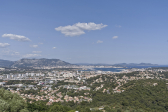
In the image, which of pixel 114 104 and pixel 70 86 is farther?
pixel 70 86

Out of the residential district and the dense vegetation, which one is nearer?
the dense vegetation

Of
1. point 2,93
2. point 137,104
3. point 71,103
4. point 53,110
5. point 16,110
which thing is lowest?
point 71,103

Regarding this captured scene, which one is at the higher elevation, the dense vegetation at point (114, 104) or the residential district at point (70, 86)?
the dense vegetation at point (114, 104)

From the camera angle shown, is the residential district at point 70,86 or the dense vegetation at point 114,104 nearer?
the dense vegetation at point 114,104

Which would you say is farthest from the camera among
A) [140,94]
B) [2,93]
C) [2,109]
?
[140,94]

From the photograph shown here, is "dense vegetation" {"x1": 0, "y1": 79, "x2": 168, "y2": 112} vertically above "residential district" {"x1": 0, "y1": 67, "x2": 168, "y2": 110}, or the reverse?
"dense vegetation" {"x1": 0, "y1": 79, "x2": 168, "y2": 112}

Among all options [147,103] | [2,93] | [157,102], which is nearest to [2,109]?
[2,93]

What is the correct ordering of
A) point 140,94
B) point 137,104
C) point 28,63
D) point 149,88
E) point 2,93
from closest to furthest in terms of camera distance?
point 2,93 < point 137,104 < point 140,94 < point 149,88 < point 28,63

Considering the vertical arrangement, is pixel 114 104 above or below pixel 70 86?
above

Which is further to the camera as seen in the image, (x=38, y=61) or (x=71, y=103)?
(x=38, y=61)

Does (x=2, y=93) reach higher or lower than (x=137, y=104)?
higher

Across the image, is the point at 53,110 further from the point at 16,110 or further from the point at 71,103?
the point at 71,103
